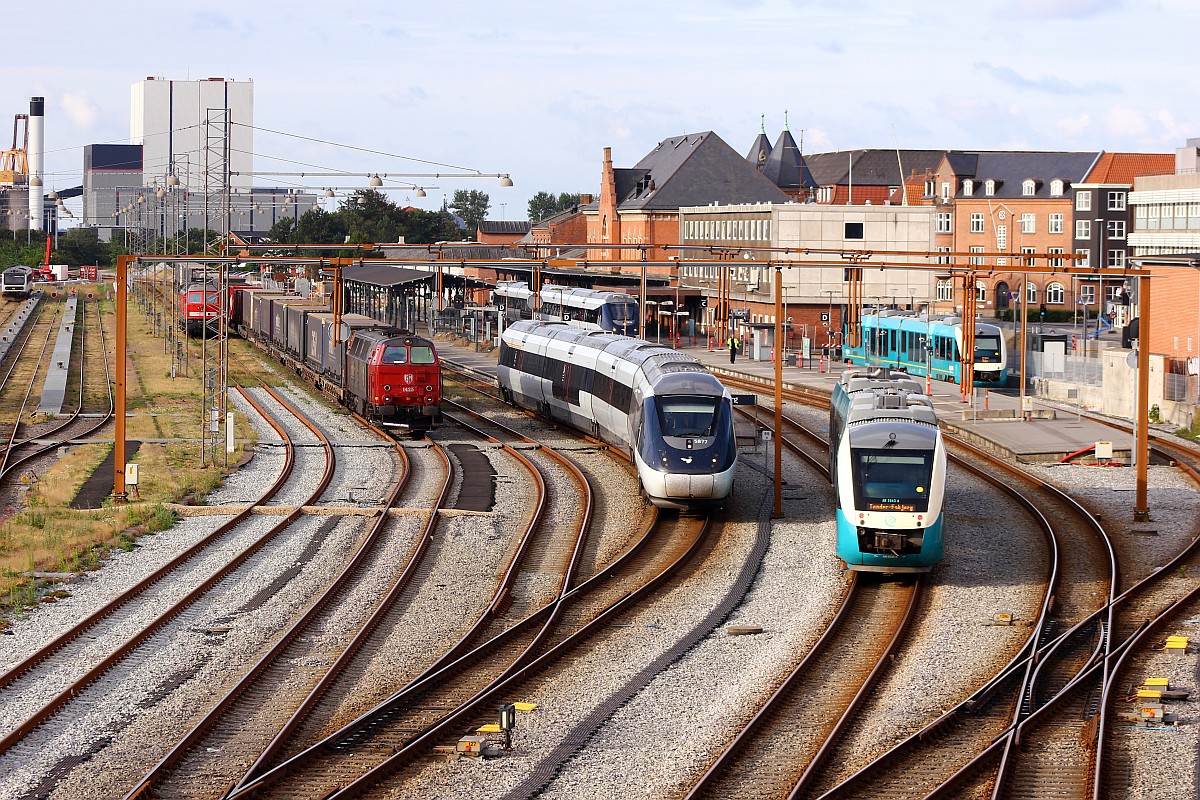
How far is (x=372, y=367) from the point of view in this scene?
42.9 meters

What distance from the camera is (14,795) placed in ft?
47.6

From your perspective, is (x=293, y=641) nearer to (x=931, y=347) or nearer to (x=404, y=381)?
(x=404, y=381)

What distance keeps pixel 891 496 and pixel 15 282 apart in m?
125

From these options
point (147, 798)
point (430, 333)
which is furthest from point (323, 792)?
point (430, 333)

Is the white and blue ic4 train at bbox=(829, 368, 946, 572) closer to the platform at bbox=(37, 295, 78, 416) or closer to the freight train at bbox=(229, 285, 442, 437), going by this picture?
the freight train at bbox=(229, 285, 442, 437)

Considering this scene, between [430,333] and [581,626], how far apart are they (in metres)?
72.4

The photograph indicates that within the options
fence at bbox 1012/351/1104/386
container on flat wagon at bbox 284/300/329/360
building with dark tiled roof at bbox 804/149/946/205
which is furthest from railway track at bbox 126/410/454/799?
building with dark tiled roof at bbox 804/149/946/205

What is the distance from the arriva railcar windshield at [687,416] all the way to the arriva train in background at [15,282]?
11694 centimetres

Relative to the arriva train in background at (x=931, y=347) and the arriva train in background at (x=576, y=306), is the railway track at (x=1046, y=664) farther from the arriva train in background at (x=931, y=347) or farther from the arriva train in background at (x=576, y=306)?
the arriva train in background at (x=576, y=306)

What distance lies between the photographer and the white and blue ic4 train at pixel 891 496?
2342 cm

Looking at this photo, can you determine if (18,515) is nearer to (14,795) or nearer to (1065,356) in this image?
(14,795)

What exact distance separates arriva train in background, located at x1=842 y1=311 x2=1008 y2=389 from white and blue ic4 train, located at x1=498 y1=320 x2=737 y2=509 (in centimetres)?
1923

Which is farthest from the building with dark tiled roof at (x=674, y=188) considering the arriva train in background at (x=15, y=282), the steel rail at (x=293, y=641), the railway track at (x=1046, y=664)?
the steel rail at (x=293, y=641)

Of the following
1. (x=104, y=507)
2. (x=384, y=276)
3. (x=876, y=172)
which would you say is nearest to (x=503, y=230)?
(x=876, y=172)
